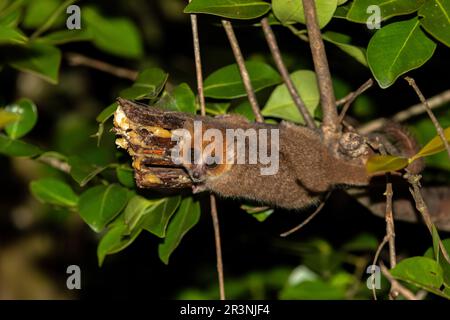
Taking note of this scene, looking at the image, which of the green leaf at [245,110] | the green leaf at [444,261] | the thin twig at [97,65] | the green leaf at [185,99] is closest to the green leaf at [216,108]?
the green leaf at [245,110]

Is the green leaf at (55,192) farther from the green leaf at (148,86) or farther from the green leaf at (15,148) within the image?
the green leaf at (148,86)

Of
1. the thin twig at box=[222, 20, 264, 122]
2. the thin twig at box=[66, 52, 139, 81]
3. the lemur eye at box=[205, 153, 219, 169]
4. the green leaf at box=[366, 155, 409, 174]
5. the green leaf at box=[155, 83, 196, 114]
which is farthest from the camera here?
the thin twig at box=[66, 52, 139, 81]

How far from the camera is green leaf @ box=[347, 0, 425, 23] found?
6.43 feet

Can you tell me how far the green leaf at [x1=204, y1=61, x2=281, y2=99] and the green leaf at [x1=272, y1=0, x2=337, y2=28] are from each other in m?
0.27

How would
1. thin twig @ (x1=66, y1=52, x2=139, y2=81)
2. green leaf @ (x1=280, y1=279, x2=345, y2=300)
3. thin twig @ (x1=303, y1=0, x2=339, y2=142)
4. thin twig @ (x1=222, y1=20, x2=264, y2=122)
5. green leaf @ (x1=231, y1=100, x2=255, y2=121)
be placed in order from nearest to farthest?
thin twig @ (x1=303, y1=0, x2=339, y2=142) < thin twig @ (x1=222, y1=20, x2=264, y2=122) < green leaf @ (x1=231, y1=100, x2=255, y2=121) < green leaf @ (x1=280, y1=279, x2=345, y2=300) < thin twig @ (x1=66, y1=52, x2=139, y2=81)

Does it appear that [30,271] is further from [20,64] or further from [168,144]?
[168,144]

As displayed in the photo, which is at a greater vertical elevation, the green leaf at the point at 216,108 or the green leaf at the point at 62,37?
the green leaf at the point at 62,37

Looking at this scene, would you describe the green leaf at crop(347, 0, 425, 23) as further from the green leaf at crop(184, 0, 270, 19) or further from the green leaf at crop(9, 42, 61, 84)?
the green leaf at crop(9, 42, 61, 84)

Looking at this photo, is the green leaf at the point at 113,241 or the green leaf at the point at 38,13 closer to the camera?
the green leaf at the point at 113,241

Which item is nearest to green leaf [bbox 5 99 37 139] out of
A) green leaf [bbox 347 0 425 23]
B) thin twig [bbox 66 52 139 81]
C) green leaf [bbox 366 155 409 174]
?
thin twig [bbox 66 52 139 81]

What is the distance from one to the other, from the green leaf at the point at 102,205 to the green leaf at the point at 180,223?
175 mm

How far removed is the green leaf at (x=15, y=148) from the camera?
2.45 m

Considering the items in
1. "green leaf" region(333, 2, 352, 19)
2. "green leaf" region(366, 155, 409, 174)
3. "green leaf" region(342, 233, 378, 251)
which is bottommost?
"green leaf" region(366, 155, 409, 174)

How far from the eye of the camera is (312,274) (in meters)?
3.36
